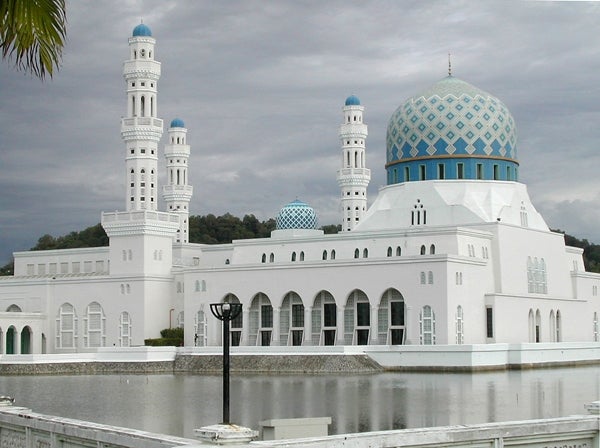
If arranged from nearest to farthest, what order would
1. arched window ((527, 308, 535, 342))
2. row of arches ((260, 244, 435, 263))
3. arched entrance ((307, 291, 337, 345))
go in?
row of arches ((260, 244, 435, 263)) → arched entrance ((307, 291, 337, 345)) → arched window ((527, 308, 535, 342))

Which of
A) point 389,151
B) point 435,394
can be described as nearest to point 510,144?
point 389,151

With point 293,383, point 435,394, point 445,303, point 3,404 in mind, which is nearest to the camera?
point 3,404

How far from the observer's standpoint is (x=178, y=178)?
56.2 m

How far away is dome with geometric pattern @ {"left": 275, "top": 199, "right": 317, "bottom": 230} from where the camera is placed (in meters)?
50.8

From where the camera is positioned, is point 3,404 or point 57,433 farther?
point 3,404

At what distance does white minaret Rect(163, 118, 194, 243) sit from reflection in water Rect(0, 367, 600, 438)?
1787cm

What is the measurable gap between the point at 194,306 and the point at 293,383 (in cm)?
1539

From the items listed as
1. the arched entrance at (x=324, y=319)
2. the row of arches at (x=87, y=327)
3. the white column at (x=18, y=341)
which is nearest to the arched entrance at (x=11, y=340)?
the white column at (x=18, y=341)

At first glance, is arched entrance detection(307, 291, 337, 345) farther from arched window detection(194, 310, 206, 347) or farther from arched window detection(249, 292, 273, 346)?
arched window detection(194, 310, 206, 347)

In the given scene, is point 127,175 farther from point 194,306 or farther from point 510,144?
point 510,144

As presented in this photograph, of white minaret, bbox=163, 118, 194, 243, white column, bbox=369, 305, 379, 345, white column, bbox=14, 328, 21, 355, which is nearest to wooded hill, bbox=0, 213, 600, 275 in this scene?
white minaret, bbox=163, 118, 194, 243

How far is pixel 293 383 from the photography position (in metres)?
33.6

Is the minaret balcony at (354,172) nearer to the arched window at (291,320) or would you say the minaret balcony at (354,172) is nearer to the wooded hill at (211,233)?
the arched window at (291,320)

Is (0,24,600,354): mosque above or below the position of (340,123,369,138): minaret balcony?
below
